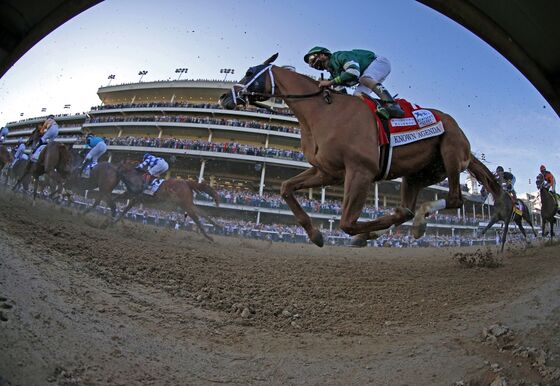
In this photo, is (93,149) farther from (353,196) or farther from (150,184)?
(353,196)

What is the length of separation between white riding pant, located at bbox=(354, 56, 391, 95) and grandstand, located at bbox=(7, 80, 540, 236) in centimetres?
1244

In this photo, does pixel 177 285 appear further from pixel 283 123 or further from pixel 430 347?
pixel 283 123

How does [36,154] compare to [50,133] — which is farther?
[36,154]

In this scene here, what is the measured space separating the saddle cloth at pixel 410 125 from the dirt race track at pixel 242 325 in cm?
234

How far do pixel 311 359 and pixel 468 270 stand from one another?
5903 millimetres

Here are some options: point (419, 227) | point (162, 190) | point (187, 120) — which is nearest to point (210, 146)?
point (187, 120)

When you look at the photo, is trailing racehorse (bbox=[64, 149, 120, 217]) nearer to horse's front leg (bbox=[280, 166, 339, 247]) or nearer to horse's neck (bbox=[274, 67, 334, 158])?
horse's front leg (bbox=[280, 166, 339, 247])

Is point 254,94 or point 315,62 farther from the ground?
point 315,62

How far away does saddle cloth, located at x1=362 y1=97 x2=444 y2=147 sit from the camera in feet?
13.9

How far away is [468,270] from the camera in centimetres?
776

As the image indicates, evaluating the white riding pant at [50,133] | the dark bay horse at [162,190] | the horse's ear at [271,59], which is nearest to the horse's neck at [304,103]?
the horse's ear at [271,59]

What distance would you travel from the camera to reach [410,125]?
4410mm

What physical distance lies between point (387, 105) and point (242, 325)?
10.9 ft

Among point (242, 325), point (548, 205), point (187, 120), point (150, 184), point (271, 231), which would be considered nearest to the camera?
point (242, 325)
